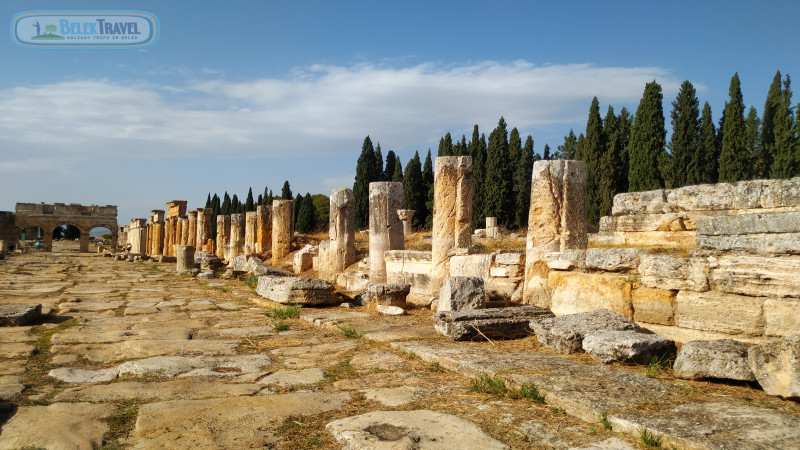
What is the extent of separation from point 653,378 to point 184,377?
362 cm

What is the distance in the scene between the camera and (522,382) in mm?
3896

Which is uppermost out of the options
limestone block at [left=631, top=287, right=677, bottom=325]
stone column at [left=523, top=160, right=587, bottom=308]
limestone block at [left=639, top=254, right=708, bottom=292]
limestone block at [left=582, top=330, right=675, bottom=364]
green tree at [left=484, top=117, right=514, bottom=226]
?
green tree at [left=484, top=117, right=514, bottom=226]

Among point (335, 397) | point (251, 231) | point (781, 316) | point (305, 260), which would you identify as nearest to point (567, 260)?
point (781, 316)

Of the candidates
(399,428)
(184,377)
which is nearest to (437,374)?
(399,428)

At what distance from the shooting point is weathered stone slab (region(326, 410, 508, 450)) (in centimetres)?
294

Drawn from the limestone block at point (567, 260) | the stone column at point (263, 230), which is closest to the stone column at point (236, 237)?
the stone column at point (263, 230)

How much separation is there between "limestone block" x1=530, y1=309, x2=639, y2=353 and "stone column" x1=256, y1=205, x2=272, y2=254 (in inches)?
607

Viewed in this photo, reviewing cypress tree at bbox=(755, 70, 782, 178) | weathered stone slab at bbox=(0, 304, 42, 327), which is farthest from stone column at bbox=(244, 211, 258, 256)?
cypress tree at bbox=(755, 70, 782, 178)

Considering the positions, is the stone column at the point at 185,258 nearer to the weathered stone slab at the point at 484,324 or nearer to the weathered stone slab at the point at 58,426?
the weathered stone slab at the point at 484,324

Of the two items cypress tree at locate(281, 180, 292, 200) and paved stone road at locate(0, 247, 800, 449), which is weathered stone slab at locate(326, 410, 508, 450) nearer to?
paved stone road at locate(0, 247, 800, 449)

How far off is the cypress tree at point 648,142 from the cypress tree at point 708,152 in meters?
2.04

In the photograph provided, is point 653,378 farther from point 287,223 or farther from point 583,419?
point 287,223

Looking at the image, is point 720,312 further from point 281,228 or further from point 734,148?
point 734,148

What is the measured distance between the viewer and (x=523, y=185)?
3322 cm
